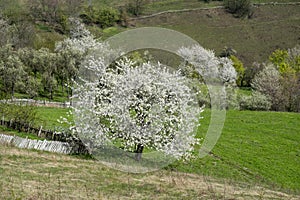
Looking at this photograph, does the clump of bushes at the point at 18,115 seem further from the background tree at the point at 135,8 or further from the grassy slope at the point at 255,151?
the background tree at the point at 135,8

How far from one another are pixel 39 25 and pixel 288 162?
11245cm

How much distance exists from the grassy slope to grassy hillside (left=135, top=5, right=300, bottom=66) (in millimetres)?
80415

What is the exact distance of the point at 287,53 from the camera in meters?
112

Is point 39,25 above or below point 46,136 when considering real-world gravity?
above

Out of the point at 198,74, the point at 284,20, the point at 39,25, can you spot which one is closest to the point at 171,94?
the point at 198,74

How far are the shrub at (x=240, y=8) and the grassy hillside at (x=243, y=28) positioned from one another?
292cm

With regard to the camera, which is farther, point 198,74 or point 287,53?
point 287,53

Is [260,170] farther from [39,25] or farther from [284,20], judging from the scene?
[284,20]

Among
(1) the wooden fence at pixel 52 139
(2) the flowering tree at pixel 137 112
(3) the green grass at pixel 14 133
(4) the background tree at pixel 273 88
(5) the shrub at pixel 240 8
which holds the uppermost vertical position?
(5) the shrub at pixel 240 8

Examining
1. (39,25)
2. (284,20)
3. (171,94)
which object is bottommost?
(171,94)

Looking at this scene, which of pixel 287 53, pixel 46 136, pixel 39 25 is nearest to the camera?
pixel 46 136

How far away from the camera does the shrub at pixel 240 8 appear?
169 m

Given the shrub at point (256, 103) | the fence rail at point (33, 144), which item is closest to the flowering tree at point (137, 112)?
the fence rail at point (33, 144)

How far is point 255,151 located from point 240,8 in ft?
462
